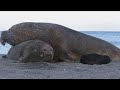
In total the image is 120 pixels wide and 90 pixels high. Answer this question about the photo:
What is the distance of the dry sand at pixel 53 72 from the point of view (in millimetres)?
6719

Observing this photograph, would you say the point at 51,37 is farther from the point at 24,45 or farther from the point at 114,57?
the point at 114,57

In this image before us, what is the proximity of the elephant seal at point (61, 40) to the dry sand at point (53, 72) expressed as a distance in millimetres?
1290

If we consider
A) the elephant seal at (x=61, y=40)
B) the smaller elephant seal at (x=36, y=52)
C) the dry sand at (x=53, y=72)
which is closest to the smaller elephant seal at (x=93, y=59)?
the dry sand at (x=53, y=72)

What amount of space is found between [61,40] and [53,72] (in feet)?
8.61

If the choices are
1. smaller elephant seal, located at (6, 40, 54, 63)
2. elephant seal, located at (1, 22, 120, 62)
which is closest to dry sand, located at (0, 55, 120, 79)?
smaller elephant seal, located at (6, 40, 54, 63)

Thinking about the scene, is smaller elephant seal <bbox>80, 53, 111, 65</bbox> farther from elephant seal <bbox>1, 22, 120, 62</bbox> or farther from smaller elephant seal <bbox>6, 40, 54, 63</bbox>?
smaller elephant seal <bbox>6, 40, 54, 63</bbox>

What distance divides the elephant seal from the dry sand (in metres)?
1.29

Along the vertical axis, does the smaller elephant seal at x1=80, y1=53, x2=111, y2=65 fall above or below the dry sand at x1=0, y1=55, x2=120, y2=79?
below

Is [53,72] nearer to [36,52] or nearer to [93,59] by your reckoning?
[36,52]

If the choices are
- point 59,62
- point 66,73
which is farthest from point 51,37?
point 66,73

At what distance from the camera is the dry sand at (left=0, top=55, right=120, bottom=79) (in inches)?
265

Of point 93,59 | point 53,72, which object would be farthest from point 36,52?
point 53,72

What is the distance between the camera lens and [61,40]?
9.95 metres

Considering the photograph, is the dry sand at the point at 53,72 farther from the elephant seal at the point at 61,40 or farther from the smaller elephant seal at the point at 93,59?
the elephant seal at the point at 61,40
